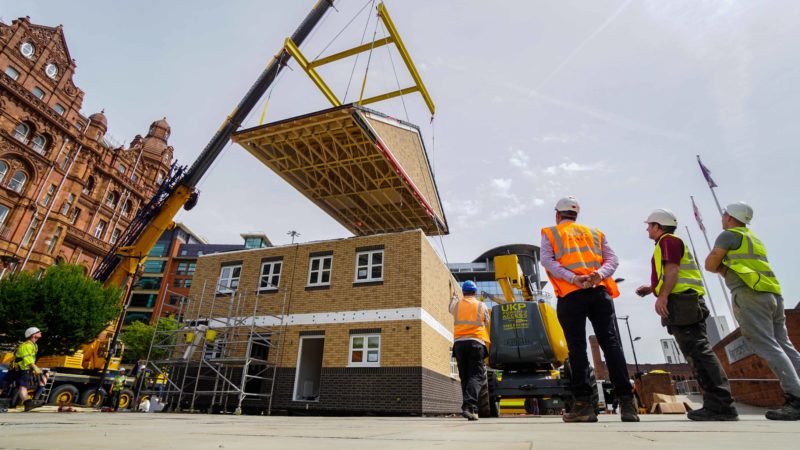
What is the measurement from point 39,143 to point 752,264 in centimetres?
4717

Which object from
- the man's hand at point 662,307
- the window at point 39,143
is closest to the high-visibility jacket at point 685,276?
the man's hand at point 662,307

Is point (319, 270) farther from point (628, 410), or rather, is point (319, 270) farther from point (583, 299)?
point (628, 410)

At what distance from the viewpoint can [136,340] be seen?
125 ft

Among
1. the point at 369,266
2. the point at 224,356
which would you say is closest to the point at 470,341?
the point at 369,266

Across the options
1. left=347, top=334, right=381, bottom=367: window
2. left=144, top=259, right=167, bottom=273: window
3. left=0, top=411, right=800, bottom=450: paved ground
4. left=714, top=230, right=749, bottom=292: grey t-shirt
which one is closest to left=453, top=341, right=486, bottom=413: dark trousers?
left=0, top=411, right=800, bottom=450: paved ground

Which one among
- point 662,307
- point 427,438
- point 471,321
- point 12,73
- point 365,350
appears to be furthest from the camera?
point 12,73

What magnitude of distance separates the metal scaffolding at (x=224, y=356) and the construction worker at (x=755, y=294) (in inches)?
489

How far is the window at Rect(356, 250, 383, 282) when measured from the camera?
45.9 feet

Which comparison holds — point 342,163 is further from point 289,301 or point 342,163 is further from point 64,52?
point 64,52

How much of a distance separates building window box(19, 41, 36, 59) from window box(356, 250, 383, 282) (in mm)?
41816

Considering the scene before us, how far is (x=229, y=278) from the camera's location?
16016 millimetres

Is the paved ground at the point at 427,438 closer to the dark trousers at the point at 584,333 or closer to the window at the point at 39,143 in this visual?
the dark trousers at the point at 584,333

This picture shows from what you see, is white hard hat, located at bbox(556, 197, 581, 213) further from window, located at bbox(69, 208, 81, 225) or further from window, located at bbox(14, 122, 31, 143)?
window, located at bbox(69, 208, 81, 225)

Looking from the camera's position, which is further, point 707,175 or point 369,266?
point 707,175
